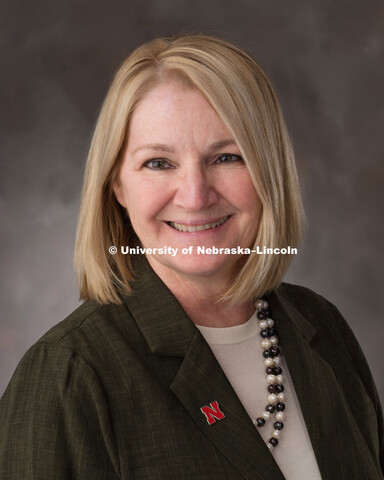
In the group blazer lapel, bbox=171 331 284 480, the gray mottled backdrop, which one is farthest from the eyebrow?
the gray mottled backdrop

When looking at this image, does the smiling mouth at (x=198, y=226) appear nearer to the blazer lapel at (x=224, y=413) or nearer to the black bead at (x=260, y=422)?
the blazer lapel at (x=224, y=413)

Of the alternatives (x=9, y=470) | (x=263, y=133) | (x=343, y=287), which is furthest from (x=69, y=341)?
(x=343, y=287)

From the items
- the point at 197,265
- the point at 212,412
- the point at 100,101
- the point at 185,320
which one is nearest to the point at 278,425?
the point at 212,412

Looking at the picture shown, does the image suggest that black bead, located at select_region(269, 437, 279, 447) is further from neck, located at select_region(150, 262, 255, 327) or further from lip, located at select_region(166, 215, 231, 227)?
lip, located at select_region(166, 215, 231, 227)

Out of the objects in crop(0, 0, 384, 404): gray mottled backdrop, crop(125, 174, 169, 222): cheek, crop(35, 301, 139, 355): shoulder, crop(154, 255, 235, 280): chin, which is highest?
crop(0, 0, 384, 404): gray mottled backdrop

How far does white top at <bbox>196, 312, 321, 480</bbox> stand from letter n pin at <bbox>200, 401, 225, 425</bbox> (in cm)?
17

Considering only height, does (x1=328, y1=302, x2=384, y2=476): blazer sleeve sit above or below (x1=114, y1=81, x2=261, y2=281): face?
below

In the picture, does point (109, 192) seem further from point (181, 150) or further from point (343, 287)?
point (343, 287)

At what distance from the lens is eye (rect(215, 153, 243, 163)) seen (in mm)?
2344

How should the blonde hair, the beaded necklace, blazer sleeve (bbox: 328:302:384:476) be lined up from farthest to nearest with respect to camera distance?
blazer sleeve (bbox: 328:302:384:476) → the beaded necklace → the blonde hair

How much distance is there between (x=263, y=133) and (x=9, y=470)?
1.23 meters

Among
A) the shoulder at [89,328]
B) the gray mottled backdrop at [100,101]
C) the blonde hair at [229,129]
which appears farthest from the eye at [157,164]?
the gray mottled backdrop at [100,101]

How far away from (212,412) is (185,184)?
2.22 ft

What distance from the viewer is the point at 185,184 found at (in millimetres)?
2322
